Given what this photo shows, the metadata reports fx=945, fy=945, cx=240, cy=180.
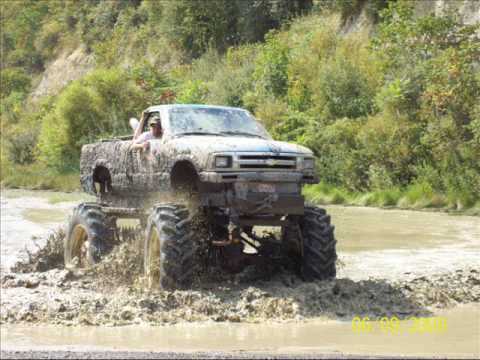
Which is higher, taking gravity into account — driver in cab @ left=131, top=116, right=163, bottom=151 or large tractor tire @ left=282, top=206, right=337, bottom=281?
driver in cab @ left=131, top=116, right=163, bottom=151

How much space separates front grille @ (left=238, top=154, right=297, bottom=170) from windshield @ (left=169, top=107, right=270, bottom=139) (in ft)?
4.41

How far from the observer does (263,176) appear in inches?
392

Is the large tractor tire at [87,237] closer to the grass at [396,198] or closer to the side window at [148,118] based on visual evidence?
the side window at [148,118]

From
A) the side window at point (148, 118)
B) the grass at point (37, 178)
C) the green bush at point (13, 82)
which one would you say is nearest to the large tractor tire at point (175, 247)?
the side window at point (148, 118)

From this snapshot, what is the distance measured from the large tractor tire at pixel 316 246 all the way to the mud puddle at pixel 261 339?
157cm

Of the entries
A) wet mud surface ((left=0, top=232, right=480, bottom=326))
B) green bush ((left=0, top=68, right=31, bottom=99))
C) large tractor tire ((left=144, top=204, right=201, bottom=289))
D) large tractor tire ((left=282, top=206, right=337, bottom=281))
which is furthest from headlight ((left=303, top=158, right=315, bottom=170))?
green bush ((left=0, top=68, right=31, bottom=99))

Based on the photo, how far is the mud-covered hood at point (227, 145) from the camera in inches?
397

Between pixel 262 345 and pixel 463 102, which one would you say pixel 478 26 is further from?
pixel 262 345

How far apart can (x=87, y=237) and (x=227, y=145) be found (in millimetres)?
3192

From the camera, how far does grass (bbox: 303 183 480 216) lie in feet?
78.6

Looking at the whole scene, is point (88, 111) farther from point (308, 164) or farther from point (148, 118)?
point (308, 164)

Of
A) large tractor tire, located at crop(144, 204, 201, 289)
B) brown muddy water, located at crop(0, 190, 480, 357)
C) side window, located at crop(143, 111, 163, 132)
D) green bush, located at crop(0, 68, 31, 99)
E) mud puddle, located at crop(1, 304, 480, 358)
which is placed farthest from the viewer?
green bush, located at crop(0, 68, 31, 99)

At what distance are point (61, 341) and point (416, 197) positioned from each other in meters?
18.5

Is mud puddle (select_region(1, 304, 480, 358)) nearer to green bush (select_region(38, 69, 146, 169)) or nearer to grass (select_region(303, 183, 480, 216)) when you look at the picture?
grass (select_region(303, 183, 480, 216))
